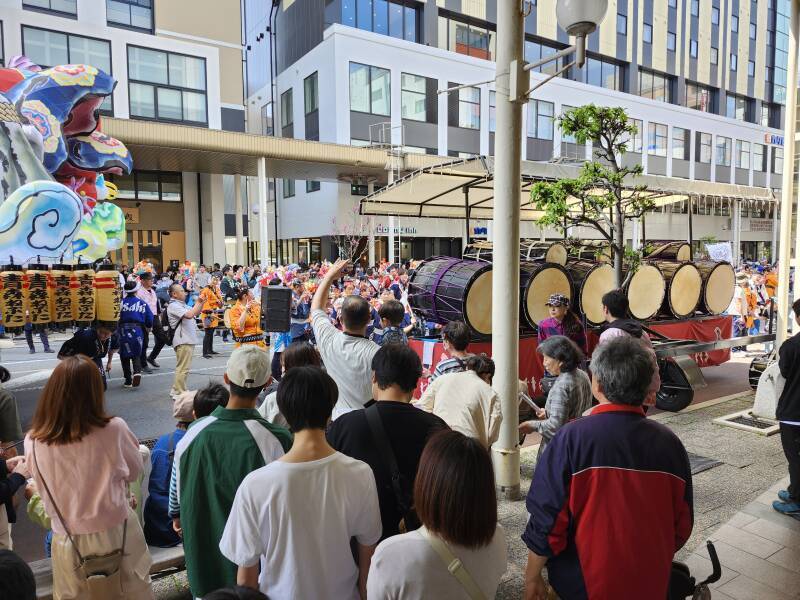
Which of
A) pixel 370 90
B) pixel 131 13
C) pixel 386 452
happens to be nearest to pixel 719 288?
pixel 386 452

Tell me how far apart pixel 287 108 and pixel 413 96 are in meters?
7.84

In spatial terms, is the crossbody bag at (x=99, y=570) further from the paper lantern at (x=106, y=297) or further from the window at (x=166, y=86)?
the window at (x=166, y=86)

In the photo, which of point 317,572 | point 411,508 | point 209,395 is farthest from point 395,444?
point 209,395

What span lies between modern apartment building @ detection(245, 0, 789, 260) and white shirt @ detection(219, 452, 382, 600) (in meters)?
20.4

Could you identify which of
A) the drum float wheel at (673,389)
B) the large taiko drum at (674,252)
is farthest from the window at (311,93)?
the drum float wheel at (673,389)

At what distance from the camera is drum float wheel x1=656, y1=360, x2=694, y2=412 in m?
7.43

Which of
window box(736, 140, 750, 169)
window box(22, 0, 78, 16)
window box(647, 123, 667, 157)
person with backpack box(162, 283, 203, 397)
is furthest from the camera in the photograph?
window box(736, 140, 750, 169)

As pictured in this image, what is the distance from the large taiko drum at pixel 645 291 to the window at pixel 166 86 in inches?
813

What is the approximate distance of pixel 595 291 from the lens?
851 cm

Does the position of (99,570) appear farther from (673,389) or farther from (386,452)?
(673,389)

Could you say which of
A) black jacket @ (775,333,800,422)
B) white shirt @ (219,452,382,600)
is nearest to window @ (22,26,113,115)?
white shirt @ (219,452,382,600)

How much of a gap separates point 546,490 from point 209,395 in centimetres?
196

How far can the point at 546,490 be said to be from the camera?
2.23m

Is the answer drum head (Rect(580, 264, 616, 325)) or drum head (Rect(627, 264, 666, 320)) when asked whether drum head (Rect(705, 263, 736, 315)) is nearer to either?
drum head (Rect(627, 264, 666, 320))
